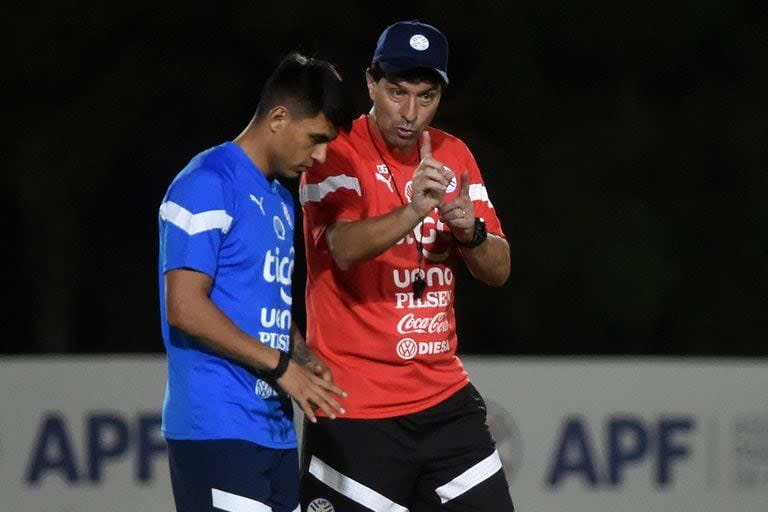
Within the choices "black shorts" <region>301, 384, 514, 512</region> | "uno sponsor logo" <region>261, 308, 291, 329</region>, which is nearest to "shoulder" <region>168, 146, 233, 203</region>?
"uno sponsor logo" <region>261, 308, 291, 329</region>

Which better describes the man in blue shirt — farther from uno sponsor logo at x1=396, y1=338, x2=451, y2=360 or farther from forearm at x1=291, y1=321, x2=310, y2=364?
uno sponsor logo at x1=396, y1=338, x2=451, y2=360

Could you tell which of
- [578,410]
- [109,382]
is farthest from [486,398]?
[109,382]

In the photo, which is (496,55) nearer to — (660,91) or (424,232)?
(660,91)

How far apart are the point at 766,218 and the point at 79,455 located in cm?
586

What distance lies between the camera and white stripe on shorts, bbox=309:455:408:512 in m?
3.95

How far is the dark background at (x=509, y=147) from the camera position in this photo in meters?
9.62

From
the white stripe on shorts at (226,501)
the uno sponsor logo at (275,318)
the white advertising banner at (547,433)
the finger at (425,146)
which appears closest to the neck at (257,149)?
the uno sponsor logo at (275,318)

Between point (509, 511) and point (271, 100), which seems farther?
point (509, 511)

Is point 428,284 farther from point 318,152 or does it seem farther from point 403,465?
point 318,152

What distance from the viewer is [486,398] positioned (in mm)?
5984

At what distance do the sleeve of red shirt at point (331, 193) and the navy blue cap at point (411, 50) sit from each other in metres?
Answer: 0.31

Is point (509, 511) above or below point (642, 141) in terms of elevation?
below

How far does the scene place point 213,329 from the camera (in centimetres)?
315

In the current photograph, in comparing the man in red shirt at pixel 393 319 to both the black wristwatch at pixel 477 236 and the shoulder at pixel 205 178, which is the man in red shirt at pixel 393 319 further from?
the shoulder at pixel 205 178
